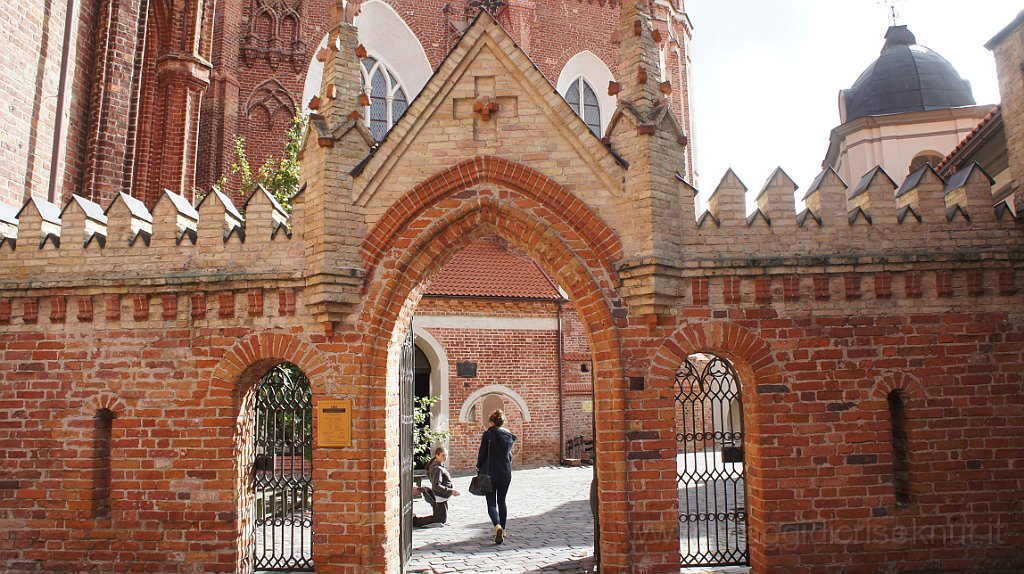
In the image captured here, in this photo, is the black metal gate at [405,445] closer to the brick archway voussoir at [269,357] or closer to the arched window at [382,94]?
the brick archway voussoir at [269,357]

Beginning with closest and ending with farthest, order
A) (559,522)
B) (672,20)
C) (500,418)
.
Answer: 1. (500,418)
2. (559,522)
3. (672,20)

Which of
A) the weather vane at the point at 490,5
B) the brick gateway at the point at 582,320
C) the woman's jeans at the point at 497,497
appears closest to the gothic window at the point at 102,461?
the brick gateway at the point at 582,320

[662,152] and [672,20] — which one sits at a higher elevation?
[672,20]

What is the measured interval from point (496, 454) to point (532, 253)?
3.02m

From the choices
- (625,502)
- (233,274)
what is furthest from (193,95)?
(625,502)

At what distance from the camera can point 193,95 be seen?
47.3ft

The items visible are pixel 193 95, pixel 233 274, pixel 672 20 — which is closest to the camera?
pixel 233 274

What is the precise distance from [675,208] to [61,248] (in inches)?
243

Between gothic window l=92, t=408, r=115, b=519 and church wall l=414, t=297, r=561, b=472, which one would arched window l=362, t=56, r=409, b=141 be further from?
gothic window l=92, t=408, r=115, b=519

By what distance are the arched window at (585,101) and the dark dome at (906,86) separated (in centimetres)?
816

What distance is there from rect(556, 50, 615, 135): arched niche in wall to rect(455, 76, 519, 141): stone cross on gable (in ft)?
45.8

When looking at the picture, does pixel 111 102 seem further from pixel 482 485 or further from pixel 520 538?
pixel 520 538

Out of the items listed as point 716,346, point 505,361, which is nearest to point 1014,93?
point 716,346

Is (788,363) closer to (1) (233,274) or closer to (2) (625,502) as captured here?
(2) (625,502)
